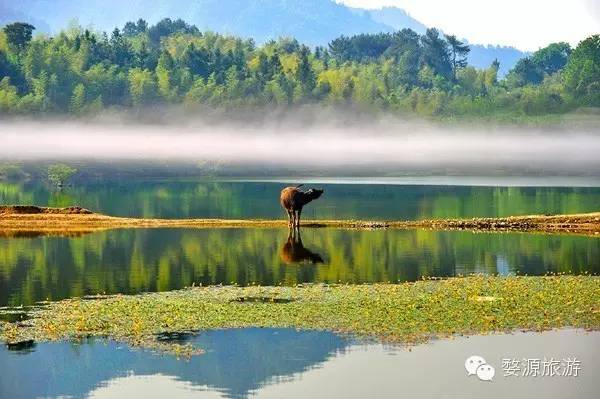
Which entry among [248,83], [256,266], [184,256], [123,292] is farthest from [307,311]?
[248,83]

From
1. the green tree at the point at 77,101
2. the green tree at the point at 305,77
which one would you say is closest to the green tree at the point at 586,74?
the green tree at the point at 305,77

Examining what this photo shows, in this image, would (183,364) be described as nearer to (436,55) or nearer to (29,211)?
(29,211)

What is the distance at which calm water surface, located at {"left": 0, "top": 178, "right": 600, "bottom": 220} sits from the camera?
166 ft

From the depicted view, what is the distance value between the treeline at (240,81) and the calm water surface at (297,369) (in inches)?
4194

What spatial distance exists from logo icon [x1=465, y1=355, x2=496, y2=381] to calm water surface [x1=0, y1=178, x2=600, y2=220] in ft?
89.4

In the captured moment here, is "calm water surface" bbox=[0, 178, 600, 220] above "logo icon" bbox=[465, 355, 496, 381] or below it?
above

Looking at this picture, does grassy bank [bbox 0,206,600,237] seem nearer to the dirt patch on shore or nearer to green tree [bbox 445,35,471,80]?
the dirt patch on shore

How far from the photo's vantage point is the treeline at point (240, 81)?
13038 cm

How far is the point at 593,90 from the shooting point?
136 m

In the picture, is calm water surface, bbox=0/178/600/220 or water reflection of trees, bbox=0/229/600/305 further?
calm water surface, bbox=0/178/600/220

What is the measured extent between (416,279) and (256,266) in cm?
474

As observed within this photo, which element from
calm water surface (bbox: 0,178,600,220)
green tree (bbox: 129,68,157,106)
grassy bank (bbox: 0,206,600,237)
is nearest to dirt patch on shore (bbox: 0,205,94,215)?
grassy bank (bbox: 0,206,600,237)

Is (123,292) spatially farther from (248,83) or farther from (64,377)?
(248,83)

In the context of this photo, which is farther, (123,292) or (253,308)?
(123,292)
